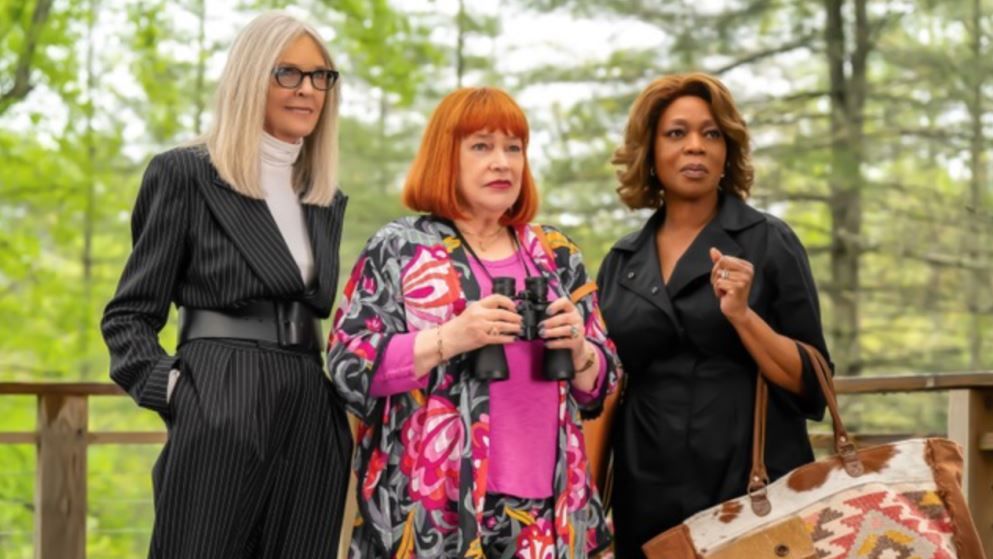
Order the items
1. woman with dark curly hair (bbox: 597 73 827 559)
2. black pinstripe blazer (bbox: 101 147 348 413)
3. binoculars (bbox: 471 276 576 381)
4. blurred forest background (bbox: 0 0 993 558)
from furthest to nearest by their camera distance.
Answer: blurred forest background (bbox: 0 0 993 558), woman with dark curly hair (bbox: 597 73 827 559), black pinstripe blazer (bbox: 101 147 348 413), binoculars (bbox: 471 276 576 381)

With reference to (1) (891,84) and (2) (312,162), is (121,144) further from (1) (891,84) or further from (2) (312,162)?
(2) (312,162)

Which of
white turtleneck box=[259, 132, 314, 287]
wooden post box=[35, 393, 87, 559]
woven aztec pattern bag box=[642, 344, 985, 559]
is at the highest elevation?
white turtleneck box=[259, 132, 314, 287]

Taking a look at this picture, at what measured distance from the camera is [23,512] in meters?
15.5

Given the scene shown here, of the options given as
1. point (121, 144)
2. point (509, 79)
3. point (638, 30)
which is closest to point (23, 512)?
point (121, 144)

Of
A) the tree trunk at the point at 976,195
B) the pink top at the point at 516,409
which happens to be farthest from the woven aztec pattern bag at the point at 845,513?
the tree trunk at the point at 976,195

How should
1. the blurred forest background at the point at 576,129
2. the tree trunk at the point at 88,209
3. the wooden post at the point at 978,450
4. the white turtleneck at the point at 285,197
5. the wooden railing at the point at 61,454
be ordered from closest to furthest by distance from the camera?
the white turtleneck at the point at 285,197
the wooden post at the point at 978,450
the wooden railing at the point at 61,454
the blurred forest background at the point at 576,129
the tree trunk at the point at 88,209

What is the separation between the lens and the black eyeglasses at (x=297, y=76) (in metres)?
2.62

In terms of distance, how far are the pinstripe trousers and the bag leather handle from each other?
76 centimetres

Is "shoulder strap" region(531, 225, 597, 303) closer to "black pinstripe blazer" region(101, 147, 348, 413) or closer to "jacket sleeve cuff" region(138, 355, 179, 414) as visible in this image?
"black pinstripe blazer" region(101, 147, 348, 413)

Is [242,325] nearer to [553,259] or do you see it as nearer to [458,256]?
[458,256]

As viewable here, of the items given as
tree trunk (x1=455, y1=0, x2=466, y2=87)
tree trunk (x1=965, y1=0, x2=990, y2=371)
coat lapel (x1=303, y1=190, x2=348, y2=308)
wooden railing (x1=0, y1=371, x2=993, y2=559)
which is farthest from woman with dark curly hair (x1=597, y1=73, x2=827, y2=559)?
tree trunk (x1=455, y1=0, x2=466, y2=87)

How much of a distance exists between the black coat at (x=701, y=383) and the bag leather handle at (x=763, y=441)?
27 mm

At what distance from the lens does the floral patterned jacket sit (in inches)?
96.2

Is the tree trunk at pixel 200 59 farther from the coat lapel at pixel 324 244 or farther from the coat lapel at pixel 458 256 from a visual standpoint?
the coat lapel at pixel 458 256
